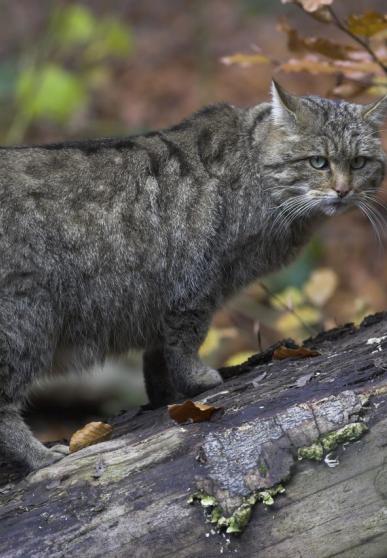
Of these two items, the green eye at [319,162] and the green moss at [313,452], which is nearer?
the green moss at [313,452]

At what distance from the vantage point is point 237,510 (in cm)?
351

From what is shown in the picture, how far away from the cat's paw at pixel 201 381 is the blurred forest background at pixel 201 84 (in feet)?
1.86

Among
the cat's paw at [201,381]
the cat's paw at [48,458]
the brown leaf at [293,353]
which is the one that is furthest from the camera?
the cat's paw at [201,381]

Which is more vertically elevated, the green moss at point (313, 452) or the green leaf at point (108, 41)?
the green leaf at point (108, 41)

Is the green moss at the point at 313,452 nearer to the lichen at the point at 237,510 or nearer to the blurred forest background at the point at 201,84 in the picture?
the lichen at the point at 237,510

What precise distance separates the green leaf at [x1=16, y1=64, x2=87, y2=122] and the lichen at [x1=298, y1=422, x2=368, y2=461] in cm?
554

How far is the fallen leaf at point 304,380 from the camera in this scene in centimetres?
404

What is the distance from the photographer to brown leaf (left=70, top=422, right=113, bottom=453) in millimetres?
4227

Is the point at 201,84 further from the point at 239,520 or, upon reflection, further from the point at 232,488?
the point at 239,520

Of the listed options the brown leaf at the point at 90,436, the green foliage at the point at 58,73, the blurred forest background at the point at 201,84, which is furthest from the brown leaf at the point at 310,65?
the green foliage at the point at 58,73

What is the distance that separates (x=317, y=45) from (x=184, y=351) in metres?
1.86

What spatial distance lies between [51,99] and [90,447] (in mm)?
5635

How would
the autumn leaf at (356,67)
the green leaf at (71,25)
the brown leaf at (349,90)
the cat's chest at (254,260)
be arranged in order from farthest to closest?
1. the green leaf at (71,25)
2. the brown leaf at (349,90)
3. the autumn leaf at (356,67)
4. the cat's chest at (254,260)

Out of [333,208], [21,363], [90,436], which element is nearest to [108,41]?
[333,208]
